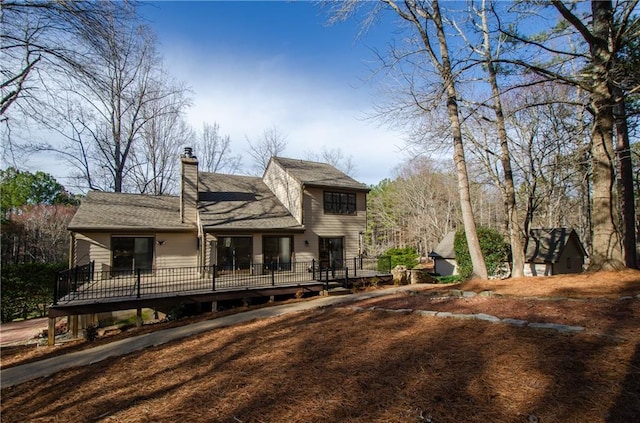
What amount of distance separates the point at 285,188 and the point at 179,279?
758cm

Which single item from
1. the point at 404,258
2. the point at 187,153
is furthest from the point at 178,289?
the point at 404,258

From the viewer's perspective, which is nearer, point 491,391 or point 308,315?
point 491,391

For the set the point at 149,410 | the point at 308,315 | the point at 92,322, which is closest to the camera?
the point at 149,410

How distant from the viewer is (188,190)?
15.7 metres

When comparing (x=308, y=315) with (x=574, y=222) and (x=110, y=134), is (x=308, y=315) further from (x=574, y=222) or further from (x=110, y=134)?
(x=574, y=222)

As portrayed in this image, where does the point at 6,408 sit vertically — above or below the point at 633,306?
below

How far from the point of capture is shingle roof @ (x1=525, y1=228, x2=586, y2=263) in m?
17.4

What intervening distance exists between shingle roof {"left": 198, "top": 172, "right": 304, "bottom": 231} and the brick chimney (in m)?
0.43

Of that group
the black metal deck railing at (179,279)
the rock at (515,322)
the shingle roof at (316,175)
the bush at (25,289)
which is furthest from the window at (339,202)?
the bush at (25,289)

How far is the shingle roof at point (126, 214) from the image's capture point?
13445 millimetres

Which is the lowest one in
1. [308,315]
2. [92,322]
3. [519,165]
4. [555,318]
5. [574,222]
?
[92,322]

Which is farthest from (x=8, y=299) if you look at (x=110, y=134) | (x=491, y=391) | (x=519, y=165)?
(x=519, y=165)

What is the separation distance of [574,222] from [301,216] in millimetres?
38782

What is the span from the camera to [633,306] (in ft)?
15.7
